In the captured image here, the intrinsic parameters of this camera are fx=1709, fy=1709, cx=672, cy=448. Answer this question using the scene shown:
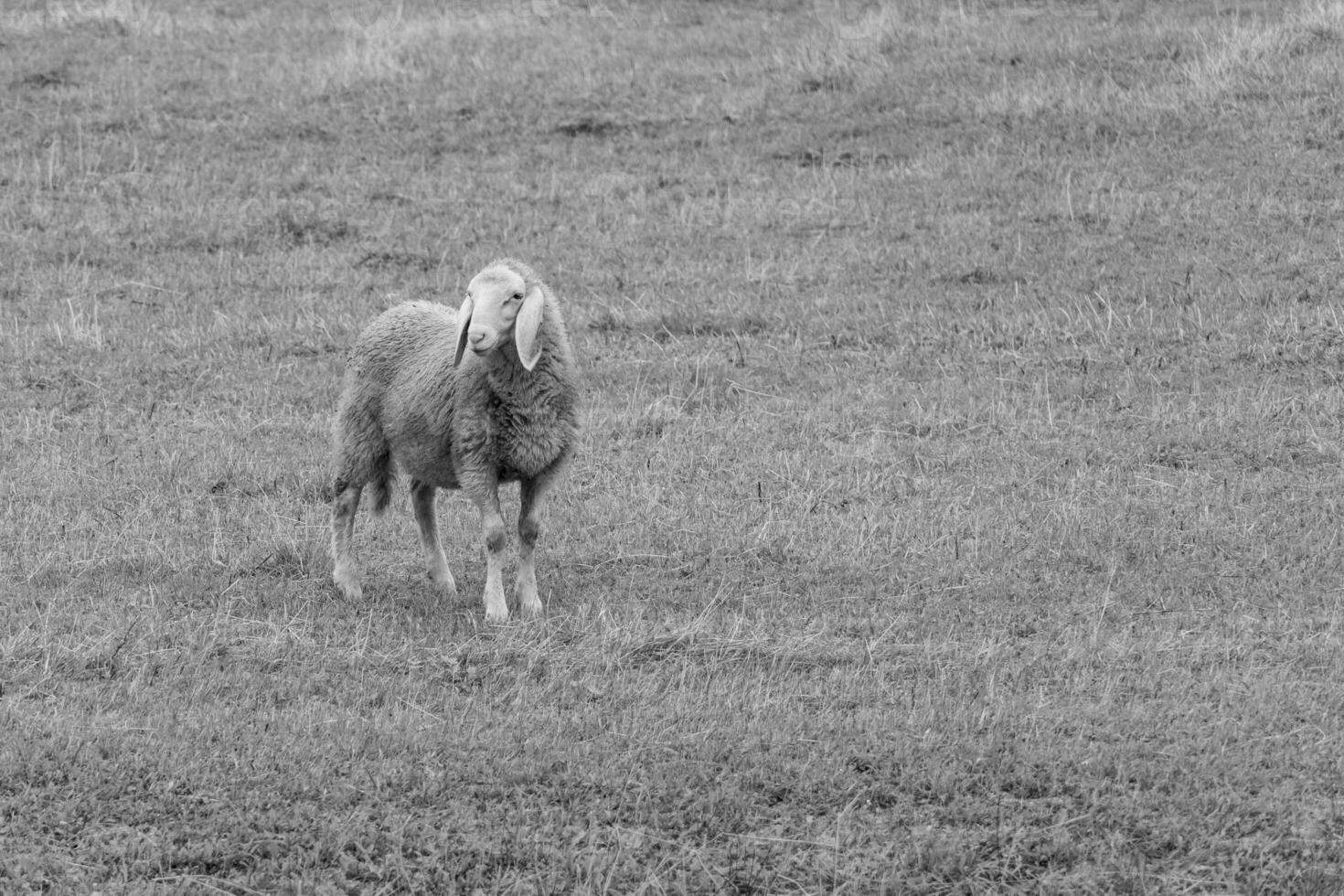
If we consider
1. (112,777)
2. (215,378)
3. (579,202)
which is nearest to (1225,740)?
(112,777)

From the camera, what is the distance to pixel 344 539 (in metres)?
8.99

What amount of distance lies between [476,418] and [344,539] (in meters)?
1.11

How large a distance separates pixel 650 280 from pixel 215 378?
409cm

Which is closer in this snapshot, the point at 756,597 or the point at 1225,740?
the point at 1225,740

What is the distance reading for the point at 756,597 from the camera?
8523mm

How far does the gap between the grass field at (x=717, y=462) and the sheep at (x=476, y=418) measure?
359 millimetres

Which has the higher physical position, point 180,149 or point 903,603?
point 180,149

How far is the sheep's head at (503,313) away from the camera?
26.6ft

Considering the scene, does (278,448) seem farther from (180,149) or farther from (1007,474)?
(180,149)

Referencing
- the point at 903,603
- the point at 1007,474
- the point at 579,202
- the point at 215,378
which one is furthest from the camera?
the point at 579,202

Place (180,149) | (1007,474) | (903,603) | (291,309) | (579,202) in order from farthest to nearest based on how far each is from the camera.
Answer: (180,149), (579,202), (291,309), (1007,474), (903,603)

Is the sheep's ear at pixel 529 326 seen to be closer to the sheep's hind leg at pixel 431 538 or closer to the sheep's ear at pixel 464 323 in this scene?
the sheep's ear at pixel 464 323

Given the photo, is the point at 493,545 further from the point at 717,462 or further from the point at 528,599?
the point at 717,462

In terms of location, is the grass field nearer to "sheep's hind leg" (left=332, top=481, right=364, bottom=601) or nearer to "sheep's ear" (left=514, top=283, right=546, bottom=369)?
"sheep's hind leg" (left=332, top=481, right=364, bottom=601)
